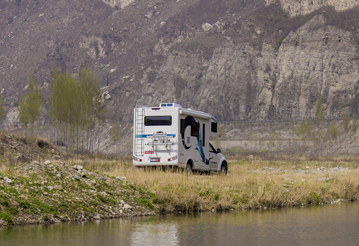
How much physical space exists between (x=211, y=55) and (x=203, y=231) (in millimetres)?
102473

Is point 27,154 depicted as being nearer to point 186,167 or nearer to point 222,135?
point 186,167

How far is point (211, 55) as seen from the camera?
368 ft

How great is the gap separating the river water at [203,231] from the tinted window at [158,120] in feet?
25.2

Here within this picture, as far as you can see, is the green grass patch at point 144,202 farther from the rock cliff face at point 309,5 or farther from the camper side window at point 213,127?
the rock cliff face at point 309,5

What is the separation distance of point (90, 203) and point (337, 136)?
74209mm

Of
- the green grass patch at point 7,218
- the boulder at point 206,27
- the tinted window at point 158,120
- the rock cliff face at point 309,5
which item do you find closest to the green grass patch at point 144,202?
the green grass patch at point 7,218

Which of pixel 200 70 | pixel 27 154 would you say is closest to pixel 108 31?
pixel 200 70

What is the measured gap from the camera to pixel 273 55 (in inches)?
3994

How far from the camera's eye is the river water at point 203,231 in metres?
9.98

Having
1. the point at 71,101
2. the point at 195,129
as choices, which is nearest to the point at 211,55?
the point at 71,101

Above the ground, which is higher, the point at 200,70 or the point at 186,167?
the point at 200,70

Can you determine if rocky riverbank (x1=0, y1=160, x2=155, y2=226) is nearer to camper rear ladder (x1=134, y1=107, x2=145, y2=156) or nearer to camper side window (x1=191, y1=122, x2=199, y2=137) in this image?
camper rear ladder (x1=134, y1=107, x2=145, y2=156)

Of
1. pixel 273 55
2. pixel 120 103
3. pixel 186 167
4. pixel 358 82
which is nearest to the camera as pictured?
pixel 186 167

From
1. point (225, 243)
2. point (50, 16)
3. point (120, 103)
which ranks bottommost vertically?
point (225, 243)
